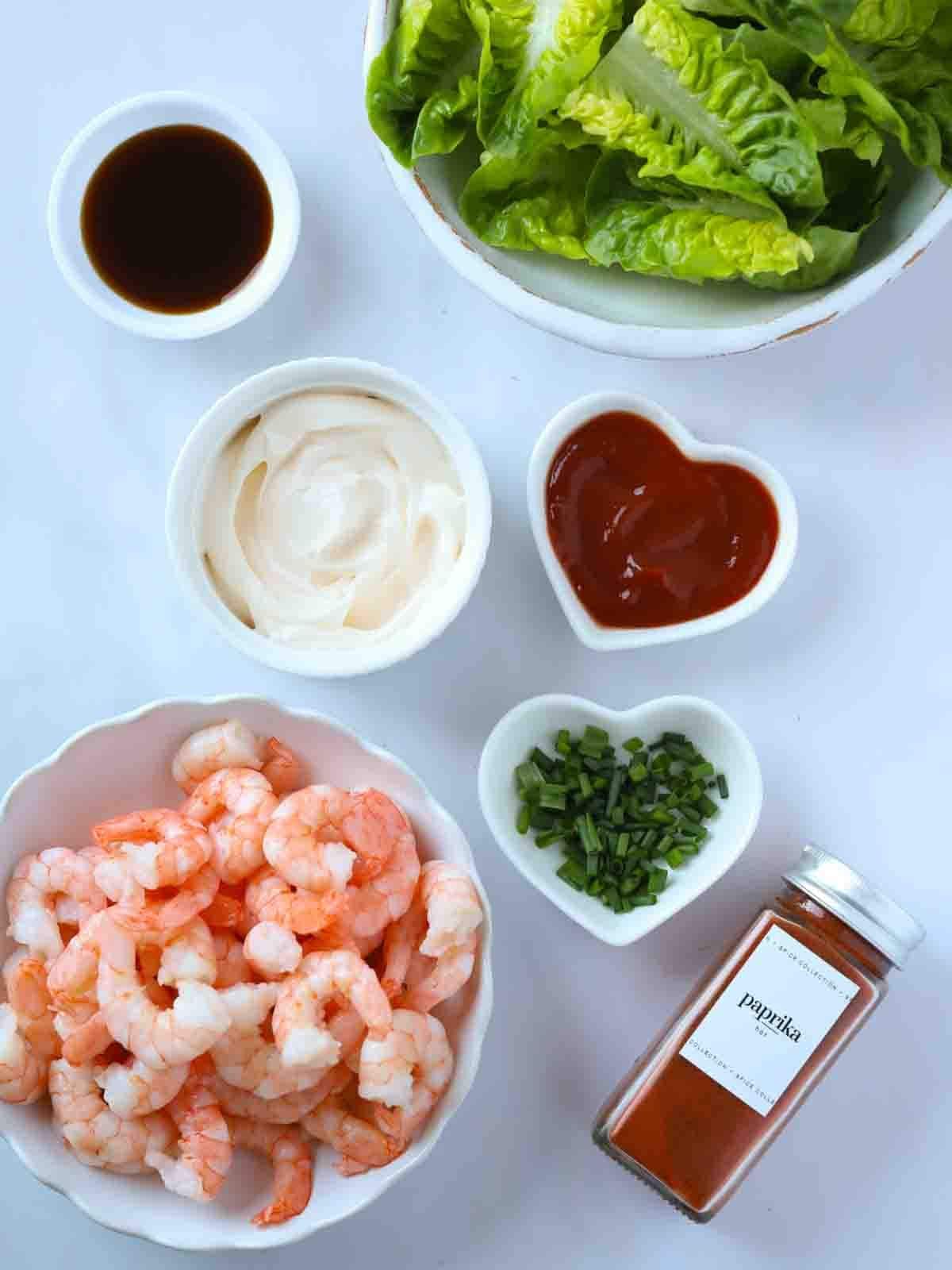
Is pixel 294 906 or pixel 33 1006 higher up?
pixel 294 906

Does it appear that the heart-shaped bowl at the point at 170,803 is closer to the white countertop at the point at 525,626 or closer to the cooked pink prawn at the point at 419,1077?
the cooked pink prawn at the point at 419,1077

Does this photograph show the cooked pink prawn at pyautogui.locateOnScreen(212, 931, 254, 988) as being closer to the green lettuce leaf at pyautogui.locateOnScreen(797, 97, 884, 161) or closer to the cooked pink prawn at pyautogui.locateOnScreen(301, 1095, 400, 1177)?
the cooked pink prawn at pyautogui.locateOnScreen(301, 1095, 400, 1177)

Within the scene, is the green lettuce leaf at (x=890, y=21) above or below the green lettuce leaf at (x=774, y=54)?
above

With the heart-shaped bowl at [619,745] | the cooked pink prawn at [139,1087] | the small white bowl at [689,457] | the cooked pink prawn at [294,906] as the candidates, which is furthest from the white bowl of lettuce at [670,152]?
the cooked pink prawn at [139,1087]

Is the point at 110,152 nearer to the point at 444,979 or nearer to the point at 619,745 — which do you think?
the point at 619,745

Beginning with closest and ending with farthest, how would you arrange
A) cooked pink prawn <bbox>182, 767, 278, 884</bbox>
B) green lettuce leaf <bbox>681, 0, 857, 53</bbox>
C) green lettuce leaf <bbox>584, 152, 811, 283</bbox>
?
green lettuce leaf <bbox>681, 0, 857, 53</bbox>, green lettuce leaf <bbox>584, 152, 811, 283</bbox>, cooked pink prawn <bbox>182, 767, 278, 884</bbox>

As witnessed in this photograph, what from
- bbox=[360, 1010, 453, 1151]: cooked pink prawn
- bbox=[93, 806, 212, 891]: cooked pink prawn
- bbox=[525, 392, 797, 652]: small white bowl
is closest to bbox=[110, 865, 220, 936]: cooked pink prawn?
bbox=[93, 806, 212, 891]: cooked pink prawn

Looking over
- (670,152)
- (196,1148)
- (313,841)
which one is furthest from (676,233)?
(196,1148)
